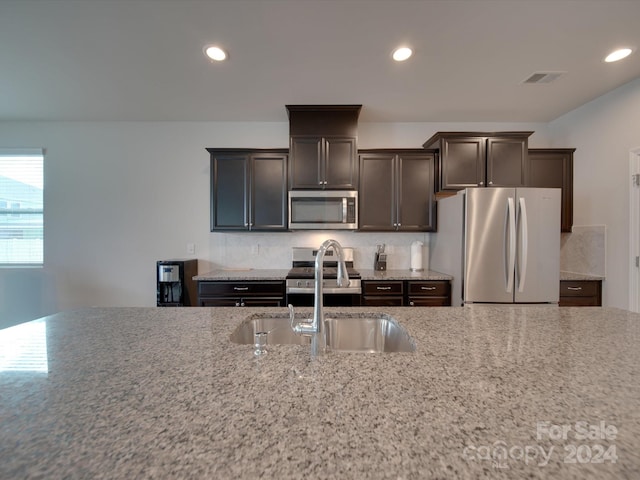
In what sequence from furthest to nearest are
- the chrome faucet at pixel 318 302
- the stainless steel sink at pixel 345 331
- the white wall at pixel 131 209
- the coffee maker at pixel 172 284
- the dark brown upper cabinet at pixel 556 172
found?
the white wall at pixel 131 209 → the dark brown upper cabinet at pixel 556 172 → the coffee maker at pixel 172 284 → the stainless steel sink at pixel 345 331 → the chrome faucet at pixel 318 302

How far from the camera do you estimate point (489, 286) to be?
2.40 metres

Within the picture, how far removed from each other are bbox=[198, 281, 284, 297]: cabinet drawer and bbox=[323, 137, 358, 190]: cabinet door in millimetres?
1216

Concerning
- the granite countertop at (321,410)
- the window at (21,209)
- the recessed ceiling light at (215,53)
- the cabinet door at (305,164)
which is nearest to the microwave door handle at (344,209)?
the cabinet door at (305,164)

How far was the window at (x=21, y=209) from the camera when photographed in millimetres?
3281

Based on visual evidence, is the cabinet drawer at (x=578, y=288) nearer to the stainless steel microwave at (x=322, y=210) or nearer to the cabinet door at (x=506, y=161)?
the cabinet door at (x=506, y=161)

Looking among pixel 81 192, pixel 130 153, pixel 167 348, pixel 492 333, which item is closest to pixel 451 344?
pixel 492 333

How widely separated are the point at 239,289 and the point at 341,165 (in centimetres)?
171

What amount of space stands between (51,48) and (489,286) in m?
4.13

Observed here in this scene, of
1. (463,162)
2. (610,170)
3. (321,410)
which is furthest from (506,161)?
(321,410)

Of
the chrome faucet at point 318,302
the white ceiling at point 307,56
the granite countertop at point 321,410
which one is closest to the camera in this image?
the granite countertop at point 321,410

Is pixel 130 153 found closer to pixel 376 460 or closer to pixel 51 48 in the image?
pixel 51 48

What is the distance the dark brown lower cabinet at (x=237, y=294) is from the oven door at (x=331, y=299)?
0.44ft

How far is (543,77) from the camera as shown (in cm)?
237

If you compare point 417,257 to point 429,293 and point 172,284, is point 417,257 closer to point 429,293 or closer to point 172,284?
point 429,293
